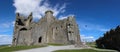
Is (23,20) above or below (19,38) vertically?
above

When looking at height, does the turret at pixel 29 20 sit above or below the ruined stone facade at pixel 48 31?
above

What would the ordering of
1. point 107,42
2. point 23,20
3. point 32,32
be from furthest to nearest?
point 23,20
point 32,32
point 107,42

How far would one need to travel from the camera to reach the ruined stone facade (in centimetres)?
5694

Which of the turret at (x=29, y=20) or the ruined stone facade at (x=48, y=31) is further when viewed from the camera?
the turret at (x=29, y=20)

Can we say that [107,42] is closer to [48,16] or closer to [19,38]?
[48,16]

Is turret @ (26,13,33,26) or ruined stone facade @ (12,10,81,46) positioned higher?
turret @ (26,13,33,26)

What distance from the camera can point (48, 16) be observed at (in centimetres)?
6028

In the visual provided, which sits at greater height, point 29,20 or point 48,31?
point 29,20

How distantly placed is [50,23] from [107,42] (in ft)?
76.9

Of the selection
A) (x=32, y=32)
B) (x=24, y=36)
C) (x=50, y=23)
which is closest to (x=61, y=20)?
(x=50, y=23)

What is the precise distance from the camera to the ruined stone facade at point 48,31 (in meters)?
56.9

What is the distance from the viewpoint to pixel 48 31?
58781 millimetres

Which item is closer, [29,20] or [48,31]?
[48,31]

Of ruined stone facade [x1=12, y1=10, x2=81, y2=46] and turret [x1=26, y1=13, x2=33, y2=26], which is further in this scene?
turret [x1=26, y1=13, x2=33, y2=26]
